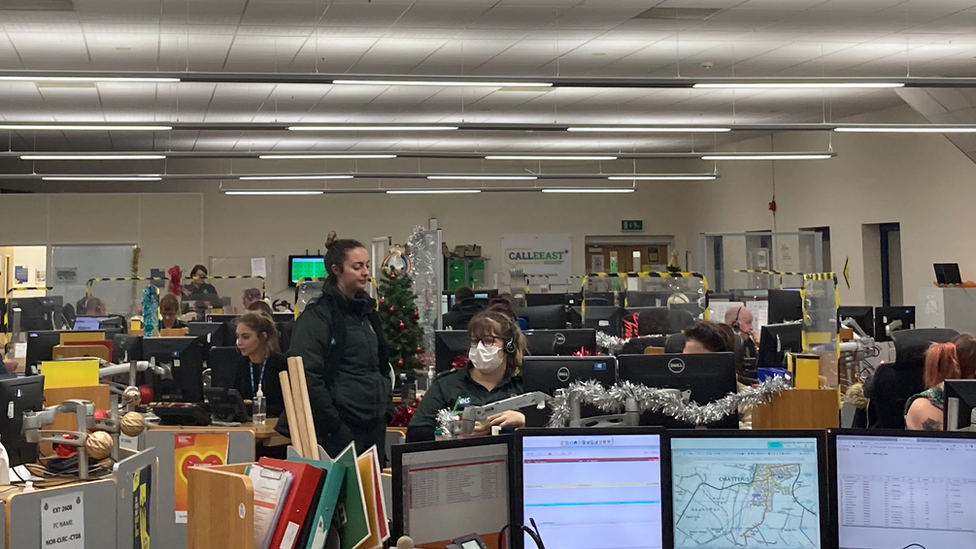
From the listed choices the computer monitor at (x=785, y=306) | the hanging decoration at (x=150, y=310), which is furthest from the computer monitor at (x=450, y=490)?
the hanging decoration at (x=150, y=310)

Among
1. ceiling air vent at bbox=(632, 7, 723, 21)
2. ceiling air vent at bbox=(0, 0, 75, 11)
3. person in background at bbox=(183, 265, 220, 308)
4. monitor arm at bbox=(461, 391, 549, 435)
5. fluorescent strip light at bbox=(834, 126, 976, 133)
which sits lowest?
monitor arm at bbox=(461, 391, 549, 435)

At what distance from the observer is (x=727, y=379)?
3646 mm

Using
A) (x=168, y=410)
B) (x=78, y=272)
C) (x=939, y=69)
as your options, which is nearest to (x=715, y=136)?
(x=939, y=69)

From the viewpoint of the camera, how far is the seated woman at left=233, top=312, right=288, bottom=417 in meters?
5.61

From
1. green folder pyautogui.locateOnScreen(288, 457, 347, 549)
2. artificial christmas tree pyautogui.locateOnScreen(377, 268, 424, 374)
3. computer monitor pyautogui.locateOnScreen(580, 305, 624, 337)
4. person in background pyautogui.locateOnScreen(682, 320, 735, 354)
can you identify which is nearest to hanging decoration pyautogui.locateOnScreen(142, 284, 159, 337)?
artificial christmas tree pyautogui.locateOnScreen(377, 268, 424, 374)

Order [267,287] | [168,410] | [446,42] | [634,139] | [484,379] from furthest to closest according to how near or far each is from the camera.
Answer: [267,287], [634,139], [446,42], [168,410], [484,379]

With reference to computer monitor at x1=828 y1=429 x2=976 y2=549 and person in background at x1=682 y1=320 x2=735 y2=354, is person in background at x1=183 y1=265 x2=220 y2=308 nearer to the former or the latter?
person in background at x1=682 y1=320 x2=735 y2=354

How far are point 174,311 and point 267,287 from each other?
7.84 metres

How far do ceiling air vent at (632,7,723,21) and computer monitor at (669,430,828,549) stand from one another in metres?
6.72

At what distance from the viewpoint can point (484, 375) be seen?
14.0 ft

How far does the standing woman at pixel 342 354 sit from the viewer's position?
14.5 ft

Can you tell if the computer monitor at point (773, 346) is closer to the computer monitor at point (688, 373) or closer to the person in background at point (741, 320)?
the person in background at point (741, 320)

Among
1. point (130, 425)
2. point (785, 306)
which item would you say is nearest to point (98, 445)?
point (130, 425)

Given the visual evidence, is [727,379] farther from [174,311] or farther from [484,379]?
[174,311]
